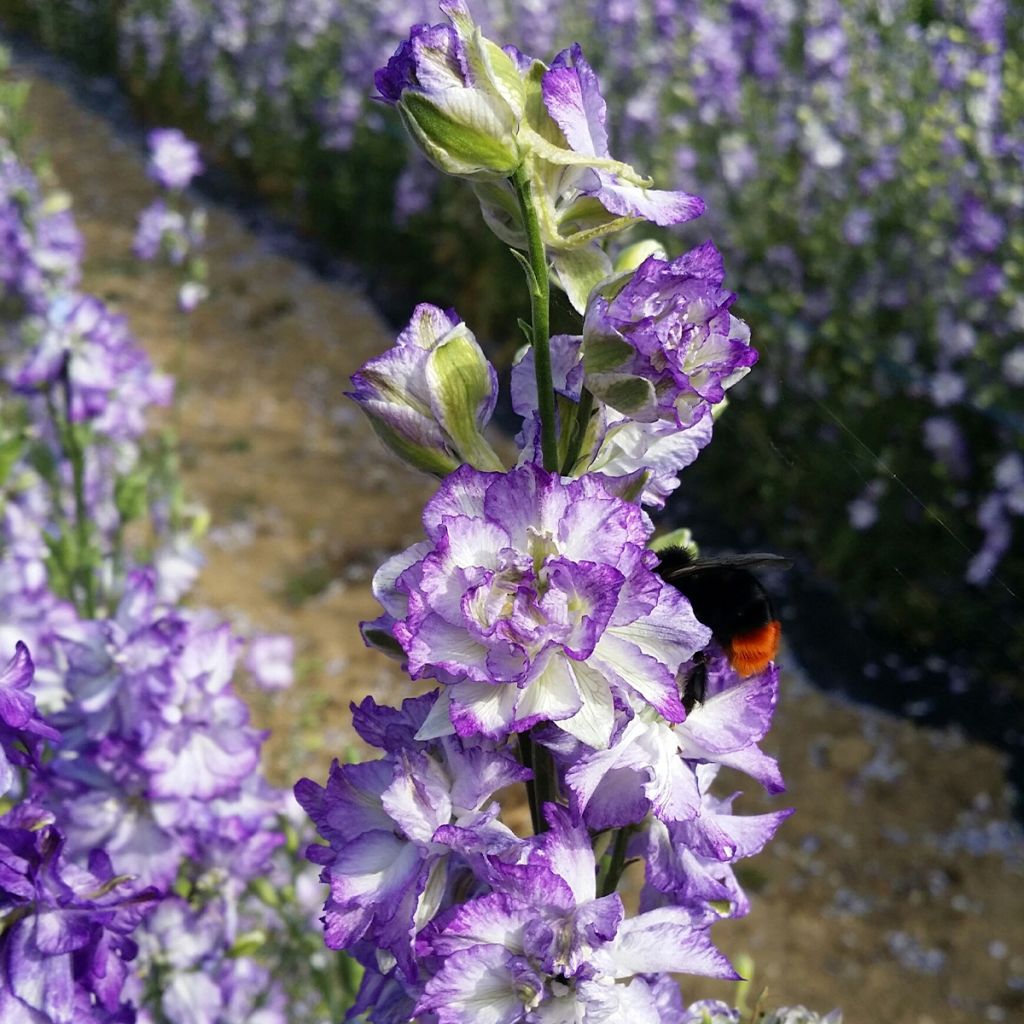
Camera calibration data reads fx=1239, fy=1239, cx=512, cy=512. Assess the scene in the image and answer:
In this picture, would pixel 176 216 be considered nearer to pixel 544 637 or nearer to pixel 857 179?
pixel 857 179

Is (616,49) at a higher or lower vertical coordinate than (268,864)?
lower

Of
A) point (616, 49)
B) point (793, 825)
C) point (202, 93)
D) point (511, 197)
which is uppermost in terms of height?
point (511, 197)

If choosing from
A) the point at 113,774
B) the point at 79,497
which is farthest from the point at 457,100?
the point at 79,497

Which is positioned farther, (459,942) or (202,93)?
(202,93)

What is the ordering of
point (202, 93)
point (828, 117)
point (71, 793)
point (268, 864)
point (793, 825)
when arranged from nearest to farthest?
point (71, 793) < point (268, 864) < point (793, 825) < point (828, 117) < point (202, 93)

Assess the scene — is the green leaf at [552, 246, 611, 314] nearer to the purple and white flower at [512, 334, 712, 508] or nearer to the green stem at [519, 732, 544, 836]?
the purple and white flower at [512, 334, 712, 508]

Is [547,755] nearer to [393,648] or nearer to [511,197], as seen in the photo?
[393,648]

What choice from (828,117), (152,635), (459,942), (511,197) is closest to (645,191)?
(511,197)
